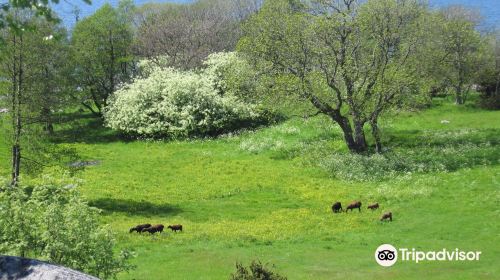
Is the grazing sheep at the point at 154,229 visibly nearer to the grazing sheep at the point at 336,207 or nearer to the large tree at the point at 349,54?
the grazing sheep at the point at 336,207

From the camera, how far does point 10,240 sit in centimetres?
1411

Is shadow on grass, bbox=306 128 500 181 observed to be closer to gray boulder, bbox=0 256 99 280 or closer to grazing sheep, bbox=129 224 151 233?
grazing sheep, bbox=129 224 151 233

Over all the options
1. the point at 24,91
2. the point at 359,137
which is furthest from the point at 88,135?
the point at 359,137

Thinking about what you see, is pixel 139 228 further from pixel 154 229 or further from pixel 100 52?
pixel 100 52

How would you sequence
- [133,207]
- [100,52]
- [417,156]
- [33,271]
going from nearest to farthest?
[33,271] < [133,207] < [417,156] < [100,52]

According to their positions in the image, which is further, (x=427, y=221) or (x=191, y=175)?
(x=191, y=175)

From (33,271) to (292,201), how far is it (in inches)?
1046

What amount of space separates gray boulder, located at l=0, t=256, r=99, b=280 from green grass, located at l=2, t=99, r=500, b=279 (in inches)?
459

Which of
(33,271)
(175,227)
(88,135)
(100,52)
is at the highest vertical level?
(100,52)

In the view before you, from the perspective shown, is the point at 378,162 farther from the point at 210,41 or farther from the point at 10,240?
the point at 210,41

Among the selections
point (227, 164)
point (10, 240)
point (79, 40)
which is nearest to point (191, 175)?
point (227, 164)

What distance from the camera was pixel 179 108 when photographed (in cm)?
6175

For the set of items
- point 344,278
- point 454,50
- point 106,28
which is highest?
point 106,28

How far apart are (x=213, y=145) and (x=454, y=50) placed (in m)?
31.4
